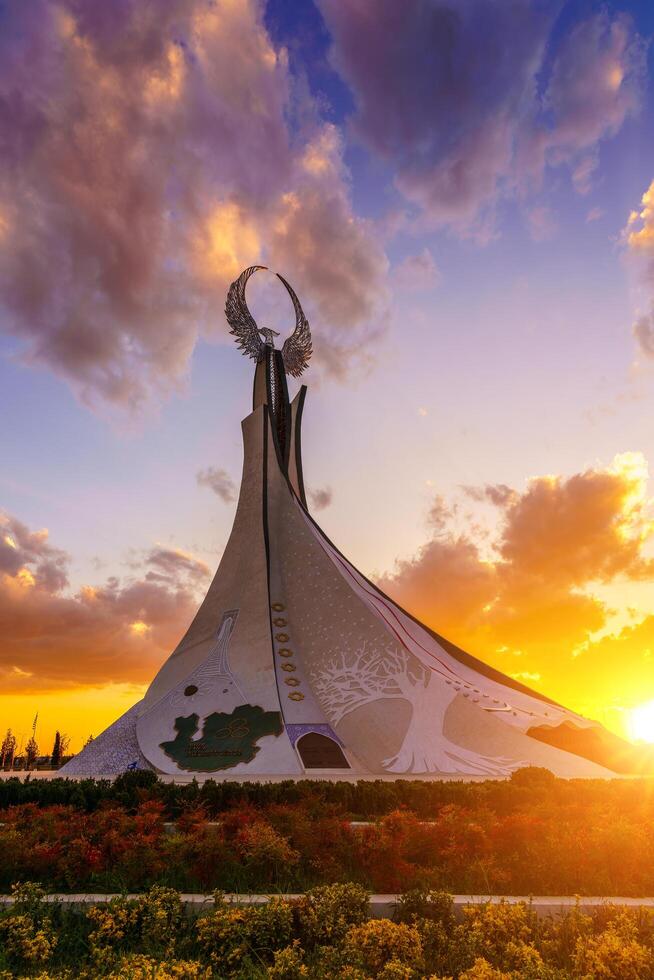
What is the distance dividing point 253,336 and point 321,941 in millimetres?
23814

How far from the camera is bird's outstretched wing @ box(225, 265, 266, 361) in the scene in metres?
25.8

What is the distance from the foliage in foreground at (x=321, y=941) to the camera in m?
4.00

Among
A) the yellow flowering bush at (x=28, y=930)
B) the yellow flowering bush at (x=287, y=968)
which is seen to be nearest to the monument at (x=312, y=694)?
the yellow flowering bush at (x=28, y=930)

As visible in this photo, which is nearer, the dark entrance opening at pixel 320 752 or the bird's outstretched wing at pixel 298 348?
the dark entrance opening at pixel 320 752

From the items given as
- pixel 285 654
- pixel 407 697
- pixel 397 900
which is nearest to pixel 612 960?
pixel 397 900

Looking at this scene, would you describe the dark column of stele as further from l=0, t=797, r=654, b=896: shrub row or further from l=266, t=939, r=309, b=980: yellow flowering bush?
l=266, t=939, r=309, b=980: yellow flowering bush

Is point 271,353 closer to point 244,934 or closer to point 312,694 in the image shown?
point 312,694

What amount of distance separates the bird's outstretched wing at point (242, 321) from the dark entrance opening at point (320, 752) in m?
15.8

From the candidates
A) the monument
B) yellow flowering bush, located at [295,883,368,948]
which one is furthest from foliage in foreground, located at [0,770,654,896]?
the monument

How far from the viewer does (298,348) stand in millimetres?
26672

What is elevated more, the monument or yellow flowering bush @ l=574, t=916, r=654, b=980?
the monument

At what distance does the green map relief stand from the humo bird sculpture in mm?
14790

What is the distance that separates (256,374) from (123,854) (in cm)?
2115

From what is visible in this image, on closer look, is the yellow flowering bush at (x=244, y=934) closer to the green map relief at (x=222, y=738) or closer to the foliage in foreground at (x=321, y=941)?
the foliage in foreground at (x=321, y=941)
